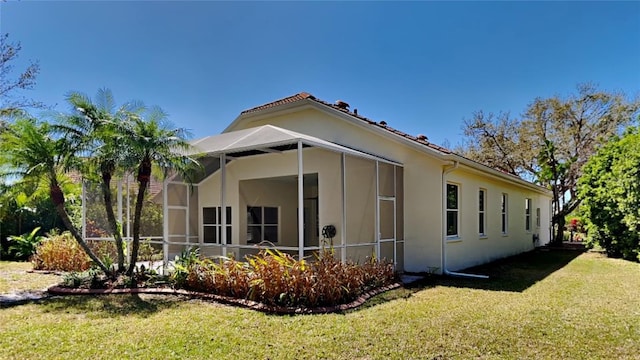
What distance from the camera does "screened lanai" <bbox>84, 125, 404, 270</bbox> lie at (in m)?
9.88

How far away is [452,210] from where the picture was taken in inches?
467

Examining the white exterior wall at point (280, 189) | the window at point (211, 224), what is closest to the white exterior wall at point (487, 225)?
the white exterior wall at point (280, 189)

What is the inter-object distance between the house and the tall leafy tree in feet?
35.9

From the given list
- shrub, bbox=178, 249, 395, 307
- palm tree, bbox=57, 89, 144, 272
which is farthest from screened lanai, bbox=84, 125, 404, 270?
palm tree, bbox=57, 89, 144, 272

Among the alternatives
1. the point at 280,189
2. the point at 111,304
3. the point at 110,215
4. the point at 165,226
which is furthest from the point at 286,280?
the point at 280,189

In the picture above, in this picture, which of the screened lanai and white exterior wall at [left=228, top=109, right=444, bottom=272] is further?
white exterior wall at [left=228, top=109, right=444, bottom=272]

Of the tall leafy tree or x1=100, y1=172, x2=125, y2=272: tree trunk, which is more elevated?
the tall leafy tree

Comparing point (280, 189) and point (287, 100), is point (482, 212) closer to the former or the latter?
point (280, 189)

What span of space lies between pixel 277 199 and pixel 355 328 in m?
8.56

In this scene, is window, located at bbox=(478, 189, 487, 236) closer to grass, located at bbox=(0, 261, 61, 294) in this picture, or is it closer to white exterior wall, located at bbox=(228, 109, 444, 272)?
white exterior wall, located at bbox=(228, 109, 444, 272)

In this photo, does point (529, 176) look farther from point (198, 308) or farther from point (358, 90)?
point (198, 308)

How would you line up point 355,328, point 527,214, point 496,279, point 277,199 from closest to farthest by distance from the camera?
point 355,328
point 496,279
point 277,199
point 527,214

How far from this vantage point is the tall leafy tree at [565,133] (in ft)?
77.4

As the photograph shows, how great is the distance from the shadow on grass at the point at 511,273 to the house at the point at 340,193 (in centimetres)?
62
